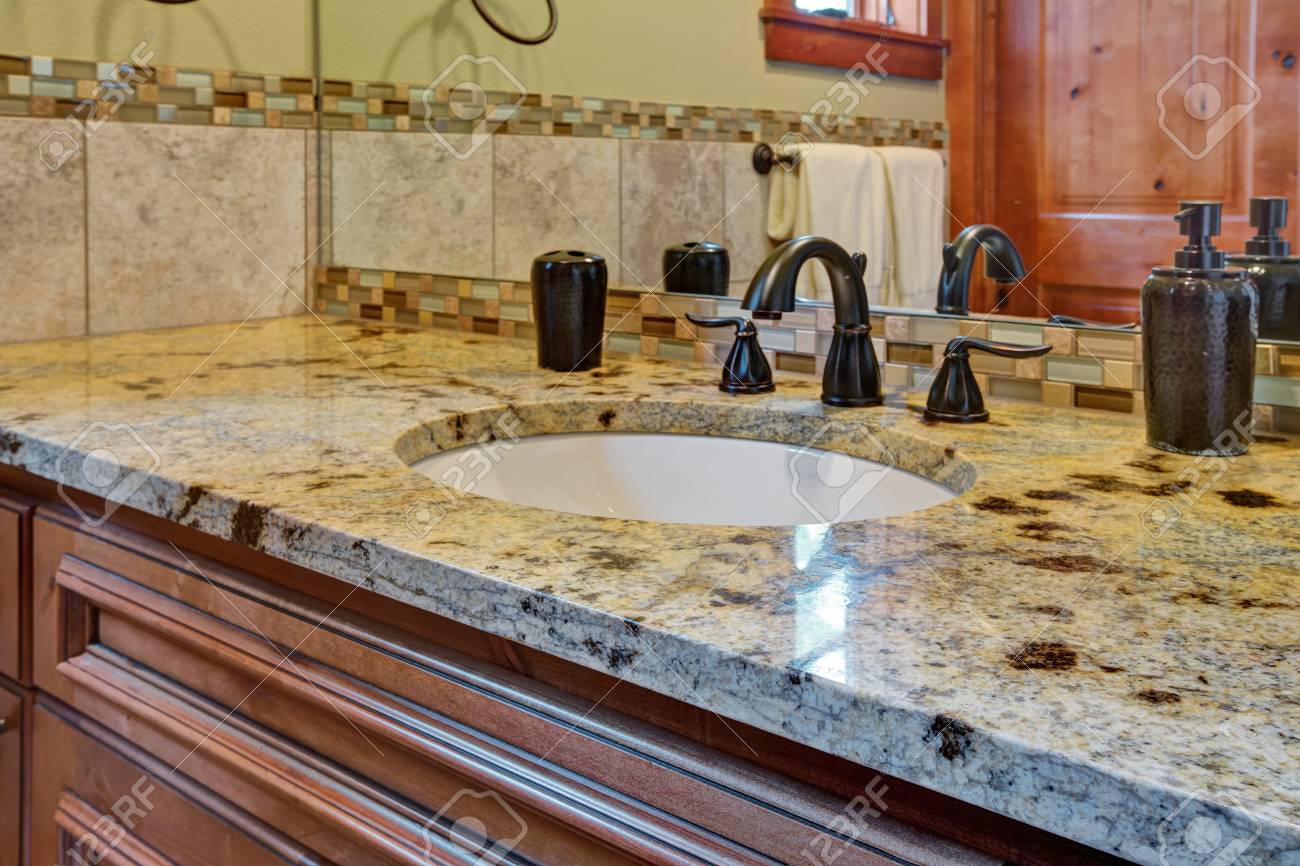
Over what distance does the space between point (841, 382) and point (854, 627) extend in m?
0.68

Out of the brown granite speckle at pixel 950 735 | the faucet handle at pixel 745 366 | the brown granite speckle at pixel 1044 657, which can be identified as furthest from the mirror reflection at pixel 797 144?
the brown granite speckle at pixel 950 735

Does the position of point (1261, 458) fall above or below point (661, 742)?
above

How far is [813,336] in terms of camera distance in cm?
149

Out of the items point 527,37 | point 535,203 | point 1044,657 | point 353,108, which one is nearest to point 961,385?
point 1044,657

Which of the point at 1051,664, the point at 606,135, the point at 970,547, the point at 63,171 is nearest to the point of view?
the point at 1051,664

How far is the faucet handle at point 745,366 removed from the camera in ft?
4.56

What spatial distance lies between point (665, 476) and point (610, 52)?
0.65 m

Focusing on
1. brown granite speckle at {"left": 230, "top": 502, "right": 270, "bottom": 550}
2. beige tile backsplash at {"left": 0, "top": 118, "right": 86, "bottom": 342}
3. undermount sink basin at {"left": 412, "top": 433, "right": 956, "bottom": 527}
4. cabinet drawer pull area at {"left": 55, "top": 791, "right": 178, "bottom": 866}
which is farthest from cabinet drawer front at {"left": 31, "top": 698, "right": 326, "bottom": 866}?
beige tile backsplash at {"left": 0, "top": 118, "right": 86, "bottom": 342}

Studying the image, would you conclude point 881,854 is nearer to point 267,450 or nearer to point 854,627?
point 854,627

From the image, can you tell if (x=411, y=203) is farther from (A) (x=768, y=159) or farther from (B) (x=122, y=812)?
(B) (x=122, y=812)

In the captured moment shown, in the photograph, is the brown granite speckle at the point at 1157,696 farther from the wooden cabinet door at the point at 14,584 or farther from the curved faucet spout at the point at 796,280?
the wooden cabinet door at the point at 14,584

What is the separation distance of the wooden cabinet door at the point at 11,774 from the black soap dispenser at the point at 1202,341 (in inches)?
45.6

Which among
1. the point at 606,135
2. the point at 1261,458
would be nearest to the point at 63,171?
the point at 606,135

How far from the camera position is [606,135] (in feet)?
5.44
